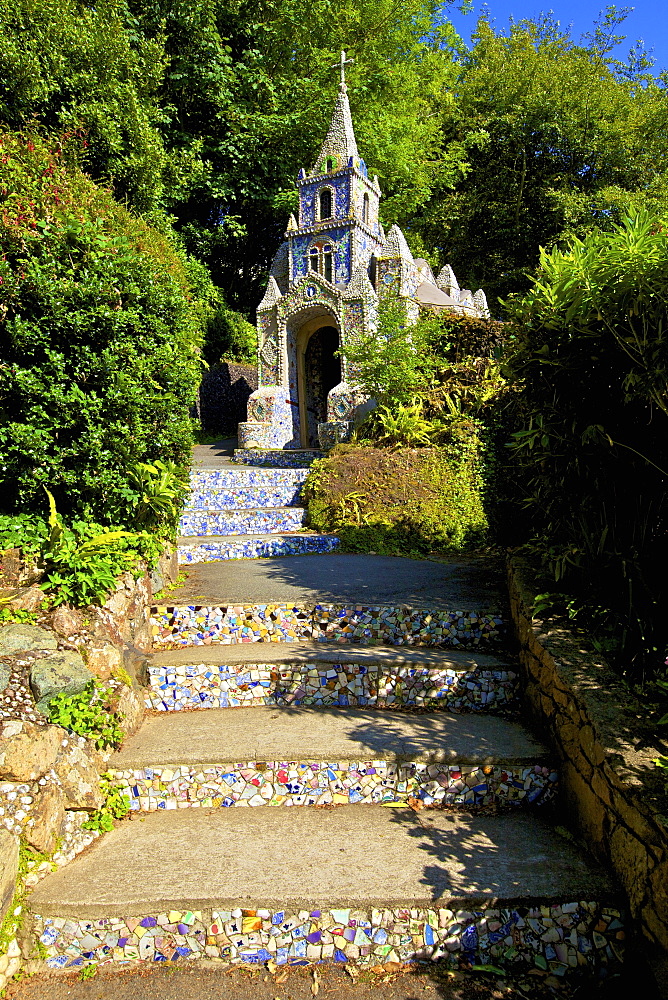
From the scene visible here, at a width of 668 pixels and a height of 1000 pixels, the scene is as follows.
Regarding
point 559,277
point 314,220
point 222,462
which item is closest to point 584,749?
point 559,277

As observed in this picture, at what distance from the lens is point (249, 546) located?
6.94 meters

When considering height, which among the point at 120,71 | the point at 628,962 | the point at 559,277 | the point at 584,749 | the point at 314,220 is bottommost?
the point at 628,962

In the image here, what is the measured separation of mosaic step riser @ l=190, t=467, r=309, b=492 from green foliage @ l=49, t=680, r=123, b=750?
5.88m

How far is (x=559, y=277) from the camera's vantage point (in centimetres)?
330

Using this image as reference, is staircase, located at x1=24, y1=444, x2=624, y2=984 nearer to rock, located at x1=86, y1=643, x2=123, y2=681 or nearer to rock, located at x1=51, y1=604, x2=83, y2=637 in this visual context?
rock, located at x1=86, y1=643, x2=123, y2=681

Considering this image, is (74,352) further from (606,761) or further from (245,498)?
(245,498)

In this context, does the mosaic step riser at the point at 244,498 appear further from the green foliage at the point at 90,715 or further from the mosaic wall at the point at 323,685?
the green foliage at the point at 90,715

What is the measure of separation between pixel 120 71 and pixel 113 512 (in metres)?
11.9

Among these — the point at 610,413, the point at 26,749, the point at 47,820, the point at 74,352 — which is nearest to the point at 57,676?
the point at 26,749

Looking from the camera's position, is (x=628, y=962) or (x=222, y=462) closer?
(x=628, y=962)

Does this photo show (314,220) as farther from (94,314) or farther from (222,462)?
(94,314)

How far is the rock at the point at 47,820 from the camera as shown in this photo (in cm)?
270

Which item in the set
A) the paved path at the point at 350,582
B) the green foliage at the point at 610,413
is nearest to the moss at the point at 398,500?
the paved path at the point at 350,582

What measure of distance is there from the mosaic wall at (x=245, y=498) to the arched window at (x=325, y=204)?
8.53 m
